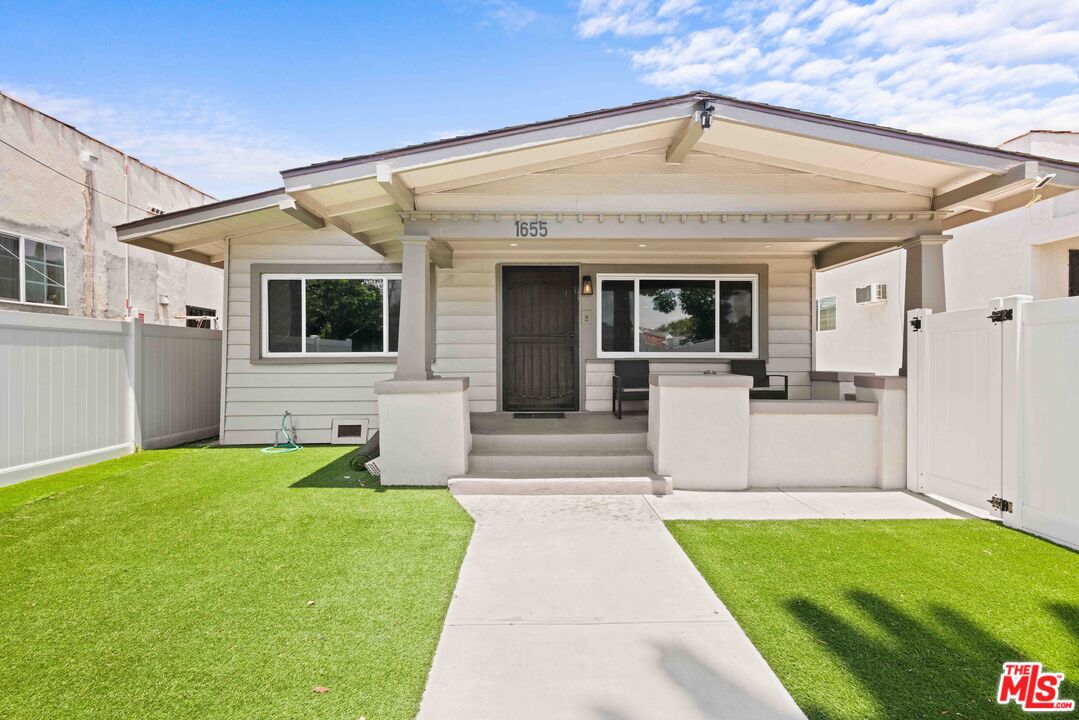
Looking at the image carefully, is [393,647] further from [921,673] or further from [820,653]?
[921,673]

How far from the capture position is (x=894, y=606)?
270cm

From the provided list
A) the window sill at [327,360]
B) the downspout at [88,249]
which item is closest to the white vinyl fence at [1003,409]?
the window sill at [327,360]

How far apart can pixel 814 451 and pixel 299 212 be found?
5607mm

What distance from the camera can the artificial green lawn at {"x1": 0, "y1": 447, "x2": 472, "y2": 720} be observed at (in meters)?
2.02

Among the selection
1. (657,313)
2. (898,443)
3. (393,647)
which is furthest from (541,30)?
(393,647)

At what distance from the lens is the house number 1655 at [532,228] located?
5.18 meters

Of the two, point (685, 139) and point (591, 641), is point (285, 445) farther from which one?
point (685, 139)

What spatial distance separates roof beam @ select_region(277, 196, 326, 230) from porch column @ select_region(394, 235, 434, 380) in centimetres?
93

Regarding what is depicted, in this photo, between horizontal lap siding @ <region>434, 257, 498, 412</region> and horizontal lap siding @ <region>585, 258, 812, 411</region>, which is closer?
horizontal lap siding @ <region>434, 257, 498, 412</region>

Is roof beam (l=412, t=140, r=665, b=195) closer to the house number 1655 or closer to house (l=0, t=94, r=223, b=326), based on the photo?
the house number 1655

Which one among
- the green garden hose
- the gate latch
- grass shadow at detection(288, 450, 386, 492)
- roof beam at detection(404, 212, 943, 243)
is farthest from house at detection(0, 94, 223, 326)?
the gate latch

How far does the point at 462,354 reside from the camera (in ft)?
24.1

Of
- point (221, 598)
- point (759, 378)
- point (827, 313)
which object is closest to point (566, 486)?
point (221, 598)

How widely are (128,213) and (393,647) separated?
12.7m
